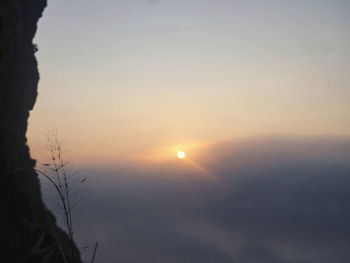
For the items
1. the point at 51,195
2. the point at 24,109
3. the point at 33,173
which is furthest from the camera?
the point at 24,109

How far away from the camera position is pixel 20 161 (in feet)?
125

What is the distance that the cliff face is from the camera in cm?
1467

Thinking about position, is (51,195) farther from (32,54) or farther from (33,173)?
(32,54)

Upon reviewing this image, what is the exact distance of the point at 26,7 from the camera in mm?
44312

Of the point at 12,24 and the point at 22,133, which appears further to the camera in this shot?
the point at 22,133

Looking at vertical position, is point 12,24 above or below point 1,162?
above

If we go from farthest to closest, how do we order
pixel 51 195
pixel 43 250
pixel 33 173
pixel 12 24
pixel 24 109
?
1. pixel 24 109
2. pixel 33 173
3. pixel 12 24
4. pixel 43 250
5. pixel 51 195

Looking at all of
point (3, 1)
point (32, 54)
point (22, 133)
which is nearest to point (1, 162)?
point (3, 1)

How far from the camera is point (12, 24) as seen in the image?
3067 cm

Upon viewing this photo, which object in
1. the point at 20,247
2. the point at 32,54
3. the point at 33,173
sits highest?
the point at 32,54

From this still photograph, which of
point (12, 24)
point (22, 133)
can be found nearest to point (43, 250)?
point (12, 24)

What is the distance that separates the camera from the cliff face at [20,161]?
14.7 metres

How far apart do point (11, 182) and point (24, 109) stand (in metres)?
32.1

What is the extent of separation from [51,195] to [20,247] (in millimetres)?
4741
